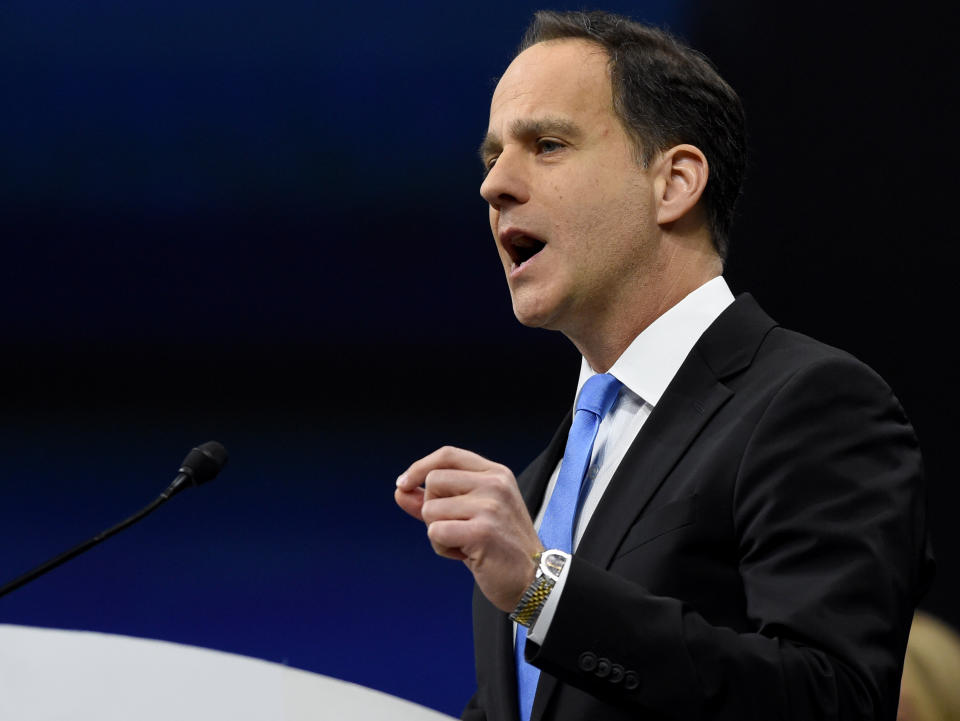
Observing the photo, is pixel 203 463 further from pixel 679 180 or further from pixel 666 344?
pixel 679 180

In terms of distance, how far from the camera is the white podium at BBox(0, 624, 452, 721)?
1.28 metres

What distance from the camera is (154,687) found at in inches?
51.9

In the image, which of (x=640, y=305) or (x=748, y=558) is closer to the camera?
(x=748, y=558)

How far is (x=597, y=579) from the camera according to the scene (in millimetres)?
950

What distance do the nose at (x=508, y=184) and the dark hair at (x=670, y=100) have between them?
15 cm

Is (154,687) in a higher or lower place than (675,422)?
lower

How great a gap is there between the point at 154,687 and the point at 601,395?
634mm

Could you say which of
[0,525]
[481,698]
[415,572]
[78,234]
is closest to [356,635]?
[415,572]

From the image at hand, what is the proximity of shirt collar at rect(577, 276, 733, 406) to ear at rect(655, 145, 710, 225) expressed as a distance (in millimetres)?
116

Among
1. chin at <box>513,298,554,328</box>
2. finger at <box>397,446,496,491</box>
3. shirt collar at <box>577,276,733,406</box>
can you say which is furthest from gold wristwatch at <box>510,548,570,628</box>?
chin at <box>513,298,554,328</box>

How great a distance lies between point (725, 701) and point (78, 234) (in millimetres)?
2193

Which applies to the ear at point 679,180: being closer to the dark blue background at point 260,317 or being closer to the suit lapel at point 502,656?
the suit lapel at point 502,656

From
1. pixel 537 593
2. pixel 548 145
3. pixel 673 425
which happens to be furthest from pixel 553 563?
pixel 548 145

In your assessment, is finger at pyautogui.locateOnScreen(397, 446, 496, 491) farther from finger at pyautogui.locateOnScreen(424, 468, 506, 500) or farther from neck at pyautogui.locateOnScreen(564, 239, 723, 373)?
neck at pyautogui.locateOnScreen(564, 239, 723, 373)
